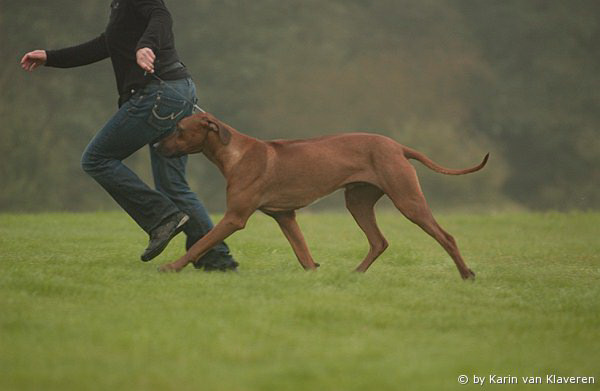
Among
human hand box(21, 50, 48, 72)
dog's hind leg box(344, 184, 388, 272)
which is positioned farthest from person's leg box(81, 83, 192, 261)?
dog's hind leg box(344, 184, 388, 272)

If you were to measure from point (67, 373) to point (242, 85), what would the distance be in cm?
3934

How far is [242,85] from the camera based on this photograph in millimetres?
43750

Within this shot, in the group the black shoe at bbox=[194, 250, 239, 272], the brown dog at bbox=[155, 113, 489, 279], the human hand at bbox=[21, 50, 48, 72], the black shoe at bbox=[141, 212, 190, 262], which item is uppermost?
the human hand at bbox=[21, 50, 48, 72]

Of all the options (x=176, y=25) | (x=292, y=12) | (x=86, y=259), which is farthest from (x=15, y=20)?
(x=86, y=259)

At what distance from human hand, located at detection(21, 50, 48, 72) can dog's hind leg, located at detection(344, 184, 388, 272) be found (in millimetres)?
2631

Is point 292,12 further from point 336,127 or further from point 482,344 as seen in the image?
point 482,344

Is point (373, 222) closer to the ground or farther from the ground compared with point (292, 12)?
farther from the ground

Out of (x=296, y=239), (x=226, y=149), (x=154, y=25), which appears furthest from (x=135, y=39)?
(x=296, y=239)

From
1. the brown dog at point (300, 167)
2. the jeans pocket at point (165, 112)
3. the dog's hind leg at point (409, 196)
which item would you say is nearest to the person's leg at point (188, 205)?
the brown dog at point (300, 167)

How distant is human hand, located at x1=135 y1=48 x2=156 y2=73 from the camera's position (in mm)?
7355

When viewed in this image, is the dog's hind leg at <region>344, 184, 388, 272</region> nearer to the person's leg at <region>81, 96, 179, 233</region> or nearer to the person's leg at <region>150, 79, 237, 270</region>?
the person's leg at <region>150, 79, 237, 270</region>

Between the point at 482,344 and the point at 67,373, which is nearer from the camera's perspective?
the point at 67,373

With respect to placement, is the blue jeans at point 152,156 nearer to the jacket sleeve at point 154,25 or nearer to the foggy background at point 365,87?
the jacket sleeve at point 154,25

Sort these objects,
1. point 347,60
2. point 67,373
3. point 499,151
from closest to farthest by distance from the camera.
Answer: point 67,373 < point 499,151 < point 347,60
